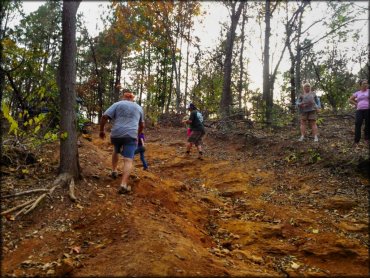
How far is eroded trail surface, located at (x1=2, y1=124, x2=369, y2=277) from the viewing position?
3.65 m

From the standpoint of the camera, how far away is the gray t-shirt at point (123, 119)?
5.80 metres

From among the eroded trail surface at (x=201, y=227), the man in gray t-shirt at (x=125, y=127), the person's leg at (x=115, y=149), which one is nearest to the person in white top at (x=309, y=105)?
the eroded trail surface at (x=201, y=227)

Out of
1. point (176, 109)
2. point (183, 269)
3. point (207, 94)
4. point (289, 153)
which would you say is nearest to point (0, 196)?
point (183, 269)

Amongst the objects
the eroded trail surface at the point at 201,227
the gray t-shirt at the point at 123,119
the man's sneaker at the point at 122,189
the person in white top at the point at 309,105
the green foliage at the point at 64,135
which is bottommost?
the eroded trail surface at the point at 201,227

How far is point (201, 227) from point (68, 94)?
3264 millimetres

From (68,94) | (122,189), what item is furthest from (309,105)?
(68,94)

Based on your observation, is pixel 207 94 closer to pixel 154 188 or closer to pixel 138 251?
pixel 154 188

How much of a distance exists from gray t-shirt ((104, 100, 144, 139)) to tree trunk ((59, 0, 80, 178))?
2.21 ft

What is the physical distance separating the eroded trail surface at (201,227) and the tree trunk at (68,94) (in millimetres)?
449

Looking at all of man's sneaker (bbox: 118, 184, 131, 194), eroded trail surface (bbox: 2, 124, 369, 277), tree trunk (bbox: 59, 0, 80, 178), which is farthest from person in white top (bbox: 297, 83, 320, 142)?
tree trunk (bbox: 59, 0, 80, 178)

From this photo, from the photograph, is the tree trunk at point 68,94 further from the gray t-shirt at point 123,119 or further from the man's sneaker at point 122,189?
the man's sneaker at point 122,189

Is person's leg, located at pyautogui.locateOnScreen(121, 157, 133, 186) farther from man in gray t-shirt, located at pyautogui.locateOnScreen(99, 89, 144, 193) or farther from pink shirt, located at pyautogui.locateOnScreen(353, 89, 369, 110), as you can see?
pink shirt, located at pyautogui.locateOnScreen(353, 89, 369, 110)

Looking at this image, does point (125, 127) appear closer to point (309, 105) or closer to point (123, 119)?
point (123, 119)

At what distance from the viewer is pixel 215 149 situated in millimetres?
10992
